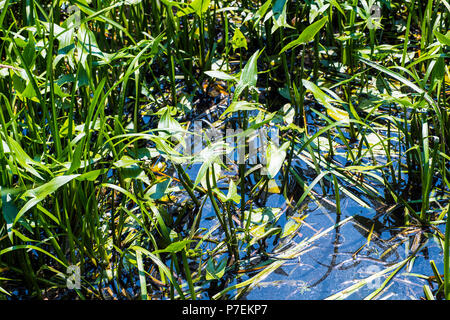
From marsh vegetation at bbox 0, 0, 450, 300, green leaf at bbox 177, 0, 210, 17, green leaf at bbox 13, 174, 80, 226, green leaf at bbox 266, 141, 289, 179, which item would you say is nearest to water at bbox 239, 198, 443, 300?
marsh vegetation at bbox 0, 0, 450, 300

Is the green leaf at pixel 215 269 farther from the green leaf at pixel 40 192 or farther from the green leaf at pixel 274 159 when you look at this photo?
the green leaf at pixel 40 192

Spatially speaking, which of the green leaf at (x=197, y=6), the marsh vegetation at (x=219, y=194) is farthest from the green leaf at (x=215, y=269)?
the green leaf at (x=197, y=6)

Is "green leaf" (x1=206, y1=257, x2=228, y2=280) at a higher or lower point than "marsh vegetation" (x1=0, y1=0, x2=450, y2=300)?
lower

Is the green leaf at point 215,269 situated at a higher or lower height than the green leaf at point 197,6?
lower

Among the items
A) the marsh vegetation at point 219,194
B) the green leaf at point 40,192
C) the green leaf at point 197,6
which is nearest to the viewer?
the green leaf at point 40,192

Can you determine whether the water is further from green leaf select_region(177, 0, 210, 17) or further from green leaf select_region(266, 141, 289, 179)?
green leaf select_region(177, 0, 210, 17)

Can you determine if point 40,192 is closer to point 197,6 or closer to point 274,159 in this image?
point 274,159

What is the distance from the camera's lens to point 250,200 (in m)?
1.12

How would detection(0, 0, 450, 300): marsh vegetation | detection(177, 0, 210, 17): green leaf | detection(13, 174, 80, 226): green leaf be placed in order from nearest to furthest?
1. detection(13, 174, 80, 226): green leaf
2. detection(0, 0, 450, 300): marsh vegetation
3. detection(177, 0, 210, 17): green leaf

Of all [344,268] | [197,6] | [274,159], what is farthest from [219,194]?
[197,6]


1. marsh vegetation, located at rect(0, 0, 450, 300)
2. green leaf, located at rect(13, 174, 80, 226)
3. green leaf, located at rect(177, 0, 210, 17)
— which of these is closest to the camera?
green leaf, located at rect(13, 174, 80, 226)

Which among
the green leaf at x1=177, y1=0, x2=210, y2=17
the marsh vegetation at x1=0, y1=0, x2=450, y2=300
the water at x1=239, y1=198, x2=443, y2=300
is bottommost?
the water at x1=239, y1=198, x2=443, y2=300
